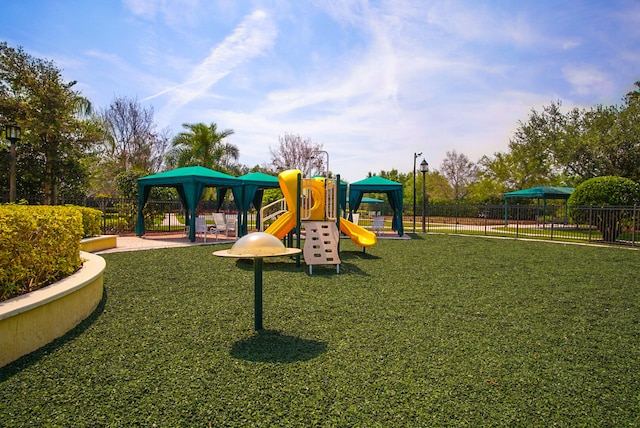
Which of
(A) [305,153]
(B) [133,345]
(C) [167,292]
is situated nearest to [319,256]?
(C) [167,292]

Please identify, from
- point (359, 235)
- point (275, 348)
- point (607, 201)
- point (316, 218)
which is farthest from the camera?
point (607, 201)

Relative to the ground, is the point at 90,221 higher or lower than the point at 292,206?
lower

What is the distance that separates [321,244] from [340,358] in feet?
15.9

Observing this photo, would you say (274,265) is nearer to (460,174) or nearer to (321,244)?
(321,244)

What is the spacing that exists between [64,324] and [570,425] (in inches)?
185

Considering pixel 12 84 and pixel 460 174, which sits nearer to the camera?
pixel 12 84

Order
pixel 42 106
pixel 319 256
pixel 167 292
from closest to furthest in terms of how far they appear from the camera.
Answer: pixel 167 292, pixel 319 256, pixel 42 106

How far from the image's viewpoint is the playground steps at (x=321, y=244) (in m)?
8.05

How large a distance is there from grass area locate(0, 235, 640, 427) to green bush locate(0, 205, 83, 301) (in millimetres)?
734

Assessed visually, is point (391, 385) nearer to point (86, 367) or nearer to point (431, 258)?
point (86, 367)

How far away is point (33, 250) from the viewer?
4.22 metres

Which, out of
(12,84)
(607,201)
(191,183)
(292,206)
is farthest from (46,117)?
(607,201)

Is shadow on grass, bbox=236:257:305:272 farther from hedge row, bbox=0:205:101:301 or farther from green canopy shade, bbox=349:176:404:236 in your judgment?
green canopy shade, bbox=349:176:404:236

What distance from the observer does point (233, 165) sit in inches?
1802
